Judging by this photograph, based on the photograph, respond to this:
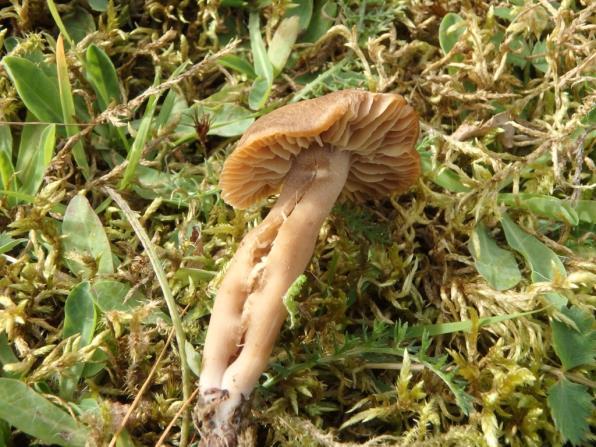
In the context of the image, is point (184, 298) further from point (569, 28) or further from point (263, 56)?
point (569, 28)

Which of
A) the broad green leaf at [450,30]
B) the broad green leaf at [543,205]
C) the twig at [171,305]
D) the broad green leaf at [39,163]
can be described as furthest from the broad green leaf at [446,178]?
the broad green leaf at [39,163]

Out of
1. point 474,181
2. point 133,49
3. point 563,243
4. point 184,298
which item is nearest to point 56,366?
point 184,298

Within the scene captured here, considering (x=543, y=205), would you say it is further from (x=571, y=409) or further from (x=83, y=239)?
(x=83, y=239)

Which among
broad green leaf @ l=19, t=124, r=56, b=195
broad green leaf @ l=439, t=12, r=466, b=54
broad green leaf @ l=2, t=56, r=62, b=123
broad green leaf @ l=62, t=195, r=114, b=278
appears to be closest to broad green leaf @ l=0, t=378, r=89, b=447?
broad green leaf @ l=62, t=195, r=114, b=278

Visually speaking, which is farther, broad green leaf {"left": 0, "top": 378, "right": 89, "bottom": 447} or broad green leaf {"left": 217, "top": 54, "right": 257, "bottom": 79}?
broad green leaf {"left": 217, "top": 54, "right": 257, "bottom": 79}

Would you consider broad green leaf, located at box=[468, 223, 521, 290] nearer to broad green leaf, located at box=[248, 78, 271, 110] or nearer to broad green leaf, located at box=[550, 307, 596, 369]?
broad green leaf, located at box=[550, 307, 596, 369]

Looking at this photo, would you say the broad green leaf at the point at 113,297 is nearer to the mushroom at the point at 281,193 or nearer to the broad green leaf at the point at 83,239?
the broad green leaf at the point at 83,239

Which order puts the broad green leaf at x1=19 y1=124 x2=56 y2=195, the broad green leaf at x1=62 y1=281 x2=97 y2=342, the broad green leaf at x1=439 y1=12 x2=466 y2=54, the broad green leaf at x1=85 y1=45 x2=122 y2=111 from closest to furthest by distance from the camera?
the broad green leaf at x1=62 y1=281 x2=97 y2=342 → the broad green leaf at x1=19 y1=124 x2=56 y2=195 → the broad green leaf at x1=85 y1=45 x2=122 y2=111 → the broad green leaf at x1=439 y1=12 x2=466 y2=54
